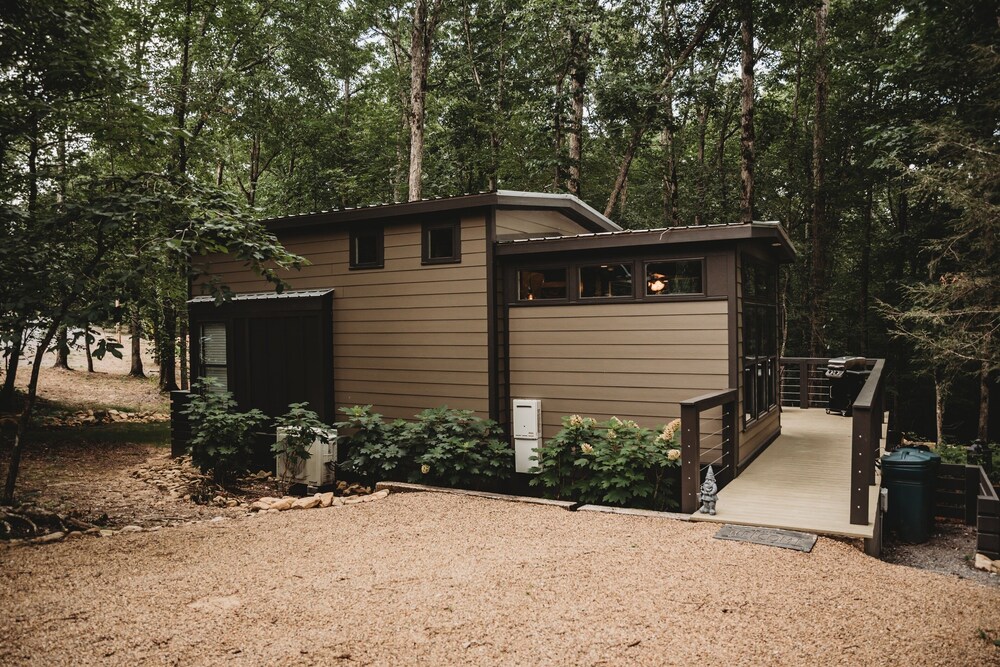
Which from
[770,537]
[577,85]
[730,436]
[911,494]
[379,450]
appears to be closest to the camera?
[770,537]

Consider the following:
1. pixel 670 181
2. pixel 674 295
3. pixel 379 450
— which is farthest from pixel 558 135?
pixel 379 450

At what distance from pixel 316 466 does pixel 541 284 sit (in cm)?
384

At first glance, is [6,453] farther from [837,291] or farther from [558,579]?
[837,291]

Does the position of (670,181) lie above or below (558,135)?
below

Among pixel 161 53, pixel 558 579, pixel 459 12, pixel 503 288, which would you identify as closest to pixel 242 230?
pixel 503 288

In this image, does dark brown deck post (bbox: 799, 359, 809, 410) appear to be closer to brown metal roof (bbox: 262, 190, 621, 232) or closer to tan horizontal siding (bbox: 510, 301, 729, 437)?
brown metal roof (bbox: 262, 190, 621, 232)

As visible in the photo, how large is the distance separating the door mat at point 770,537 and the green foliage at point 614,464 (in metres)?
0.85

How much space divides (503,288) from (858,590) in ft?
17.7

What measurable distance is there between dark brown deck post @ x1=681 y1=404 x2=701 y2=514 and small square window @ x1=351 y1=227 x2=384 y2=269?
16.4 feet

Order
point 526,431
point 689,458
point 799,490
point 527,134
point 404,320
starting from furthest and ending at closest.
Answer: point 527,134 → point 404,320 → point 526,431 → point 799,490 → point 689,458

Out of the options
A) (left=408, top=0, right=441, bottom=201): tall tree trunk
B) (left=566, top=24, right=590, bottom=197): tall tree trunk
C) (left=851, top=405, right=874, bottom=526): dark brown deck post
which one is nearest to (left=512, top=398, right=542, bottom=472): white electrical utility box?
(left=851, top=405, right=874, bottom=526): dark brown deck post

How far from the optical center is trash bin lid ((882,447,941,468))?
21.4ft

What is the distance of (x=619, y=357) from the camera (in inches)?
294

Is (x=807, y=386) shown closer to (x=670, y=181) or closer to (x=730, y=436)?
(x=730, y=436)
